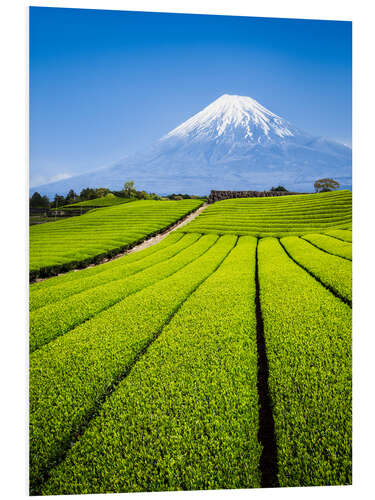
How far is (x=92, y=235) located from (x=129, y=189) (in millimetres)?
25648

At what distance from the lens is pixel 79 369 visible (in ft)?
9.37

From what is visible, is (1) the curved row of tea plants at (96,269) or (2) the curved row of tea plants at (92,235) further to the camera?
(2) the curved row of tea plants at (92,235)

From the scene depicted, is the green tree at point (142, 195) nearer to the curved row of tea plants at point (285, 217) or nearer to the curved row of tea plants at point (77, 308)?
the curved row of tea plants at point (285, 217)

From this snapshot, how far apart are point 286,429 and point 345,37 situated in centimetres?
500

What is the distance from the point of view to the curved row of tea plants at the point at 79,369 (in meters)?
2.23

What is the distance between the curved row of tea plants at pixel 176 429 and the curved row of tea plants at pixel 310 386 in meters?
0.24

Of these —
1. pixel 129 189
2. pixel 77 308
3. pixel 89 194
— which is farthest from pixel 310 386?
pixel 129 189

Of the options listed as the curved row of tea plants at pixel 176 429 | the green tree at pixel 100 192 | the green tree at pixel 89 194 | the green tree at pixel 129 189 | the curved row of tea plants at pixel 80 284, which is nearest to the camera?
the curved row of tea plants at pixel 176 429

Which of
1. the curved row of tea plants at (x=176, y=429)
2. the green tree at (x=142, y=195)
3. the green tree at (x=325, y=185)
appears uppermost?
the green tree at (x=142, y=195)

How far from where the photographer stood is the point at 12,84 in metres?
3.24

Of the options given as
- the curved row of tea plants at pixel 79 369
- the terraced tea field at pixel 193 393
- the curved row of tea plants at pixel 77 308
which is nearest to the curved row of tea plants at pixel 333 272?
the terraced tea field at pixel 193 393

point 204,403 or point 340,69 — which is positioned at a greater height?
point 340,69
